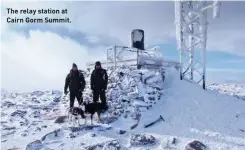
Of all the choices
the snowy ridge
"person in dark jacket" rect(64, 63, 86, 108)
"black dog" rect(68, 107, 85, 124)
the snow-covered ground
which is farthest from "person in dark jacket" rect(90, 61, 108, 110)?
the snowy ridge

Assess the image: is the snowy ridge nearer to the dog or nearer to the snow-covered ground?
the snow-covered ground

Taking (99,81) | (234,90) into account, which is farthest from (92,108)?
(234,90)

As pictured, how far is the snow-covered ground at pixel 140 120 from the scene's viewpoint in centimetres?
914

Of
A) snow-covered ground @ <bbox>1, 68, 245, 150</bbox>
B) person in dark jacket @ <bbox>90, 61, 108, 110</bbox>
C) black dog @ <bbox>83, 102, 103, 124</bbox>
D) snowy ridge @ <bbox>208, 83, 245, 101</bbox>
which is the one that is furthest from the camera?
snowy ridge @ <bbox>208, 83, 245, 101</bbox>

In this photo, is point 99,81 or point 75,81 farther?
point 75,81

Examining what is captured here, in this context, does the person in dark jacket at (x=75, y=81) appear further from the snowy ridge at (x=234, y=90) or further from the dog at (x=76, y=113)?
the snowy ridge at (x=234, y=90)

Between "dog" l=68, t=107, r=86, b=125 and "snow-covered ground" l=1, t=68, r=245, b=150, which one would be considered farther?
"dog" l=68, t=107, r=86, b=125

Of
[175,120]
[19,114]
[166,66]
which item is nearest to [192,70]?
[166,66]

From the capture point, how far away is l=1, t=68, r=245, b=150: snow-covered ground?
9141 mm

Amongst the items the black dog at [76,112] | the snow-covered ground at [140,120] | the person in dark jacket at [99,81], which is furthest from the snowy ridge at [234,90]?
Result: the black dog at [76,112]

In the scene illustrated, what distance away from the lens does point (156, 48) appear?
16234 millimetres

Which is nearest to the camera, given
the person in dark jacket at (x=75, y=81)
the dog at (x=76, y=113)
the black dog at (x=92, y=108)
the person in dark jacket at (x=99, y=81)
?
the black dog at (x=92, y=108)

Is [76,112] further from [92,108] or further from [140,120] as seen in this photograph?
[140,120]

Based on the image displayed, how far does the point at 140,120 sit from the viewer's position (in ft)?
36.3
